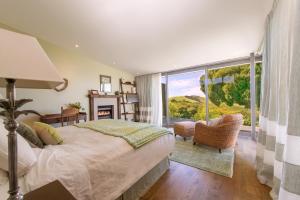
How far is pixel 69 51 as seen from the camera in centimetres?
432

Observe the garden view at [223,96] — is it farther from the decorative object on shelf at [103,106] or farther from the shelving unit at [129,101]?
the decorative object on shelf at [103,106]

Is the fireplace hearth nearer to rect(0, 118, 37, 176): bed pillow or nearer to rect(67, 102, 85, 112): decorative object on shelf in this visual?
rect(67, 102, 85, 112): decorative object on shelf

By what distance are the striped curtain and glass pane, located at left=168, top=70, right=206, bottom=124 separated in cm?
301

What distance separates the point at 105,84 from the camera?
17.5ft

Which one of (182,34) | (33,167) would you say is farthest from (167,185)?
(182,34)

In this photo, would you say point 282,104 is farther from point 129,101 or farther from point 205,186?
point 129,101

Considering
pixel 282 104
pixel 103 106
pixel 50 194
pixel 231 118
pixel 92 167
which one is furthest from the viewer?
pixel 103 106

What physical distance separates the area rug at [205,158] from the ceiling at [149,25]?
7.86 feet

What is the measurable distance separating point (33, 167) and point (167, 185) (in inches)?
60.9

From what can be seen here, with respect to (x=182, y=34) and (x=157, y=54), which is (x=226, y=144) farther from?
(x=157, y=54)

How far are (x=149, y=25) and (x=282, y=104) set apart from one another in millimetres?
2502

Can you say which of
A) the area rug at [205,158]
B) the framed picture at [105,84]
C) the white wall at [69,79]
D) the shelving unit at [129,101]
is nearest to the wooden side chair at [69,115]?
the white wall at [69,79]

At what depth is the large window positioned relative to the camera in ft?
14.4

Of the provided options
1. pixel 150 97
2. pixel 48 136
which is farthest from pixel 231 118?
pixel 150 97
